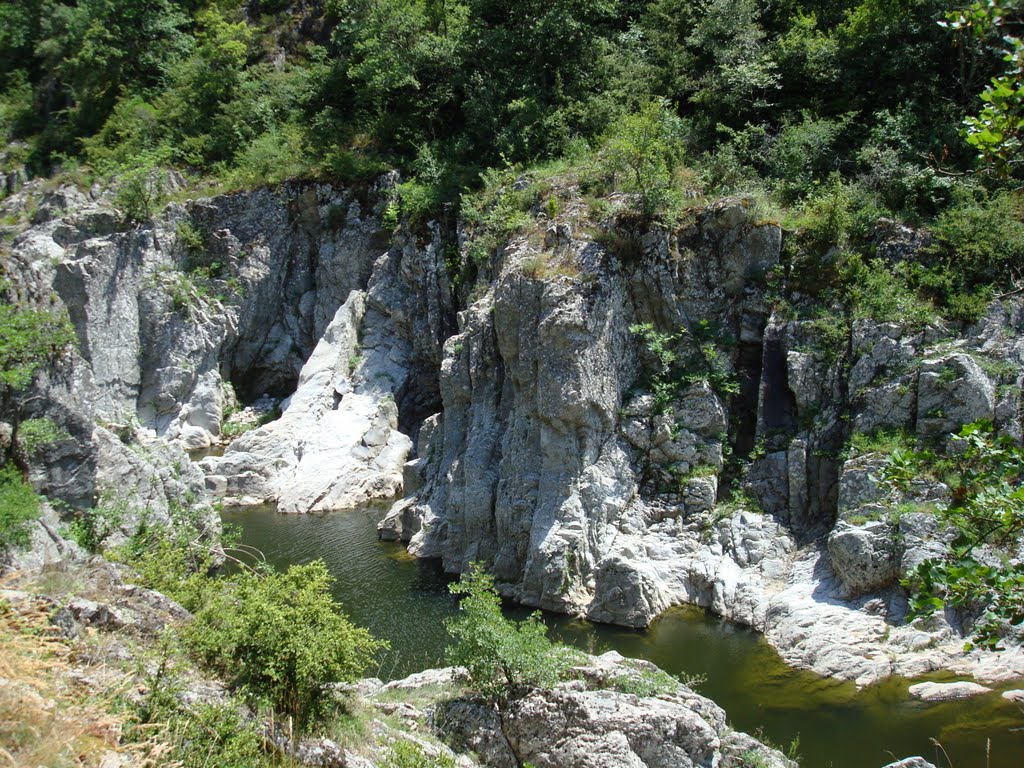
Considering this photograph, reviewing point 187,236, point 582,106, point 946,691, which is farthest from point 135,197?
point 946,691

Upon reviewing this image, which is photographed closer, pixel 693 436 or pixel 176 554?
pixel 176 554

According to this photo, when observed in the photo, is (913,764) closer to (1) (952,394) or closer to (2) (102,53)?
(1) (952,394)

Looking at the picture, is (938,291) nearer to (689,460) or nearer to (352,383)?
(689,460)

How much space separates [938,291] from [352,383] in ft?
75.1

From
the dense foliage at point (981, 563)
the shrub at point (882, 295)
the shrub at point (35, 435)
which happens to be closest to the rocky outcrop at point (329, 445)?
the shrub at point (35, 435)

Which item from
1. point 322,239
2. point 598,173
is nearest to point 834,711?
point 598,173

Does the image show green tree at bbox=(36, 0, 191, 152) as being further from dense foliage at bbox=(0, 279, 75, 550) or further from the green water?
dense foliage at bbox=(0, 279, 75, 550)

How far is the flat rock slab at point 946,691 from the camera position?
15.9 metres

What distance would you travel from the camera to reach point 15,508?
14.7 meters

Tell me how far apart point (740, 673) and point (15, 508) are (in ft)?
49.2

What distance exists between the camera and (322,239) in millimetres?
40125

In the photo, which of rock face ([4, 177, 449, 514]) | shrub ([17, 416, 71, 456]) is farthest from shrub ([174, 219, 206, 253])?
shrub ([17, 416, 71, 456])

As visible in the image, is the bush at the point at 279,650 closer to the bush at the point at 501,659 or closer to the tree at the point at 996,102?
the bush at the point at 501,659

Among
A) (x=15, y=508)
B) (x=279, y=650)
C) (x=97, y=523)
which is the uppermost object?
(x=15, y=508)
